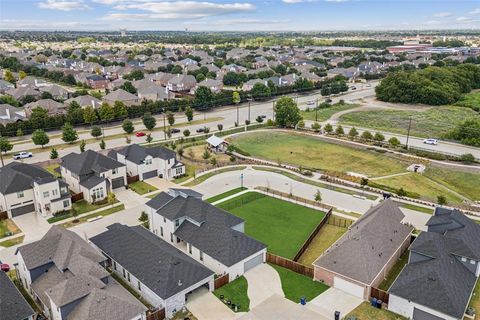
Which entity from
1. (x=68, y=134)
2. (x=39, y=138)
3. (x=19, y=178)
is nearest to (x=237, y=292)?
(x=19, y=178)

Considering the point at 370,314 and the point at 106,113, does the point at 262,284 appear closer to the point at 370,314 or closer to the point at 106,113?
the point at 370,314

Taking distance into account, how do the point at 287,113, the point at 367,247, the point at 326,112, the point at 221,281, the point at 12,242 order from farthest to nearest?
the point at 326,112 → the point at 287,113 → the point at 12,242 → the point at 367,247 → the point at 221,281

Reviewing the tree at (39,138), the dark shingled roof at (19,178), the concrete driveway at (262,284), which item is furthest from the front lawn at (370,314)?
the tree at (39,138)

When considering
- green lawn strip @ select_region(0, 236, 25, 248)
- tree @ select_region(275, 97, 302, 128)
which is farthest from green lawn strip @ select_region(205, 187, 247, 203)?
tree @ select_region(275, 97, 302, 128)

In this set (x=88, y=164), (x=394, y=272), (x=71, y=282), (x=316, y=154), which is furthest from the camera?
(x=316, y=154)

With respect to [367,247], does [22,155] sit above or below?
below

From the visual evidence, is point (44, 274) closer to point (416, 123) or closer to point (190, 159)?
point (190, 159)

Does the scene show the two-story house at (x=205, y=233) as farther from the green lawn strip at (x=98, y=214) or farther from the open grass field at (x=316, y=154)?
the open grass field at (x=316, y=154)

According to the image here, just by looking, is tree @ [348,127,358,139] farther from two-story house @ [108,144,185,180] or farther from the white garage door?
the white garage door
